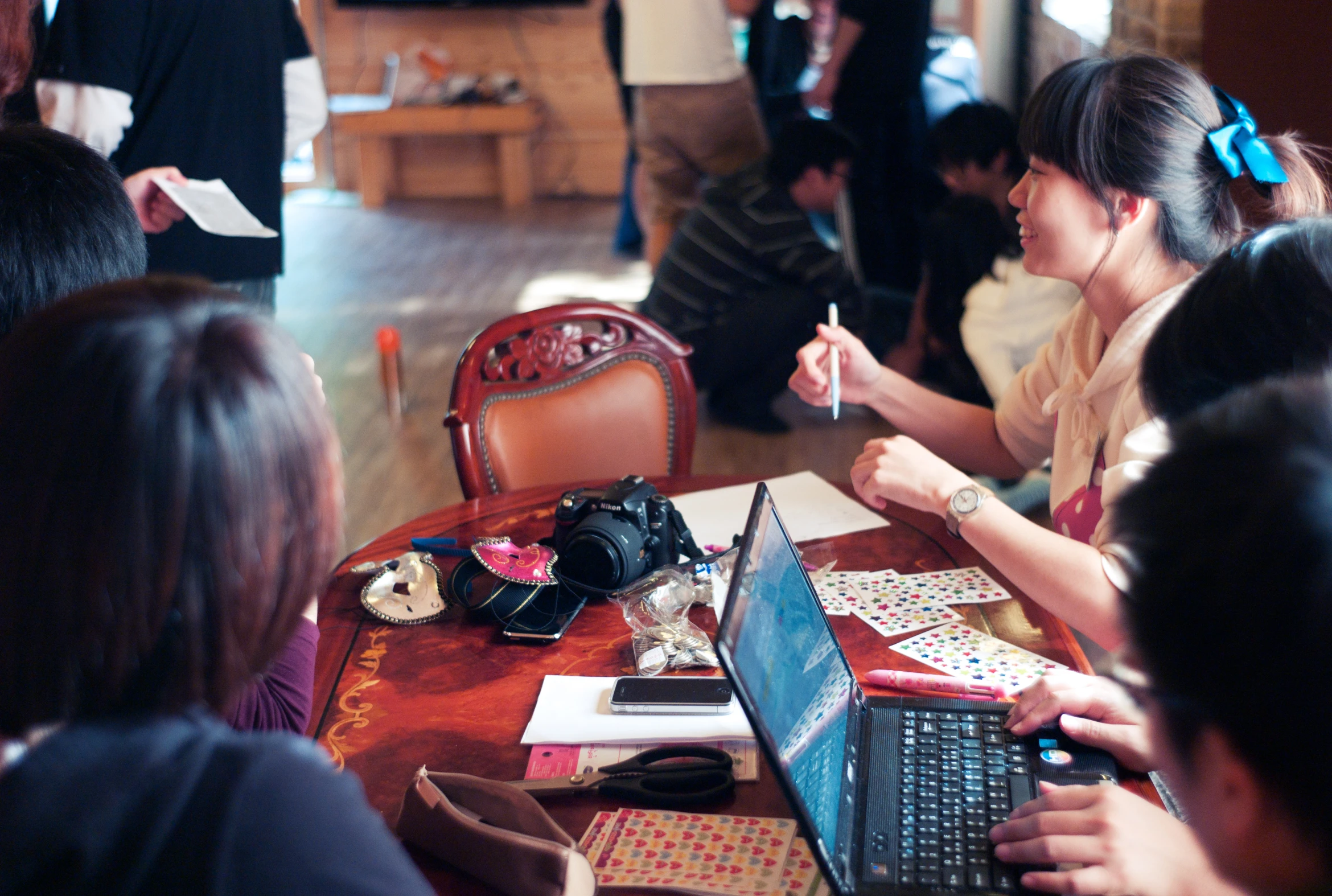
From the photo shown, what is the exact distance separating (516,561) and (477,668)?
15cm

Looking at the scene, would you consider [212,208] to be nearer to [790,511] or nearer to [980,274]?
[790,511]

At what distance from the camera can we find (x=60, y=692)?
0.63 m

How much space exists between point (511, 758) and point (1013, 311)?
2.37 metres

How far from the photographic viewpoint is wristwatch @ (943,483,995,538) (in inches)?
53.5

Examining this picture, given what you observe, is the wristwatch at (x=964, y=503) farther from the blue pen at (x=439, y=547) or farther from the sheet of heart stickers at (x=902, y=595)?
the blue pen at (x=439, y=547)

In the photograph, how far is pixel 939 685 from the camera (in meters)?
1.19

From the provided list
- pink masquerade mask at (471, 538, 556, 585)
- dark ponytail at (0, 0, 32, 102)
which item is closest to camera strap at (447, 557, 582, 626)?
pink masquerade mask at (471, 538, 556, 585)

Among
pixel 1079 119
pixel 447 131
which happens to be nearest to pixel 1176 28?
pixel 1079 119

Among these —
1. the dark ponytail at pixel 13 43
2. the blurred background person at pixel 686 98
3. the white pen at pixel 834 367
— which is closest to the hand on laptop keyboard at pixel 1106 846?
the white pen at pixel 834 367

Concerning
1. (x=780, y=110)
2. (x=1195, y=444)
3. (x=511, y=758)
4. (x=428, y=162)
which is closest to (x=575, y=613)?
(x=511, y=758)

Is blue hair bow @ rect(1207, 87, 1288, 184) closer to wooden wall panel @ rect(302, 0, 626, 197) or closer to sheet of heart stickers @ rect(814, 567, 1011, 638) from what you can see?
sheet of heart stickers @ rect(814, 567, 1011, 638)

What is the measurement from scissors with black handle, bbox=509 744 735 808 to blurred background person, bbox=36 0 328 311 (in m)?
1.74

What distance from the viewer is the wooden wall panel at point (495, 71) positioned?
718cm

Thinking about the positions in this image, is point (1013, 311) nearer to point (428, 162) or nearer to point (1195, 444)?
point (1195, 444)
